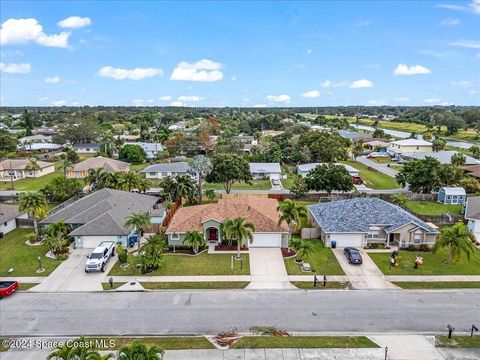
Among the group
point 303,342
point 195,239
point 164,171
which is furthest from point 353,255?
point 164,171

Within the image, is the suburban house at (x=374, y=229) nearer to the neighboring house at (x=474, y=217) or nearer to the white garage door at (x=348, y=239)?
the white garage door at (x=348, y=239)

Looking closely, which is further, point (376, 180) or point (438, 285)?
point (376, 180)

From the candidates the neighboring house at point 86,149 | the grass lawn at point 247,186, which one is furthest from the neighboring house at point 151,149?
the grass lawn at point 247,186

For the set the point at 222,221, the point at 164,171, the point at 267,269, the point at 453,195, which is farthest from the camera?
the point at 164,171

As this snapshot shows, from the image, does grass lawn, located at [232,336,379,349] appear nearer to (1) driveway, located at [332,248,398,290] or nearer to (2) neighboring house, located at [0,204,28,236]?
(1) driveway, located at [332,248,398,290]

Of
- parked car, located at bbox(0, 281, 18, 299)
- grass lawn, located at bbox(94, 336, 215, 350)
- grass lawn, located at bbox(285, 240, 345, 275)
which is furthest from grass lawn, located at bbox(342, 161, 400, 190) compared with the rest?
parked car, located at bbox(0, 281, 18, 299)

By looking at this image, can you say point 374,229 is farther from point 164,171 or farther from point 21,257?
point 164,171
